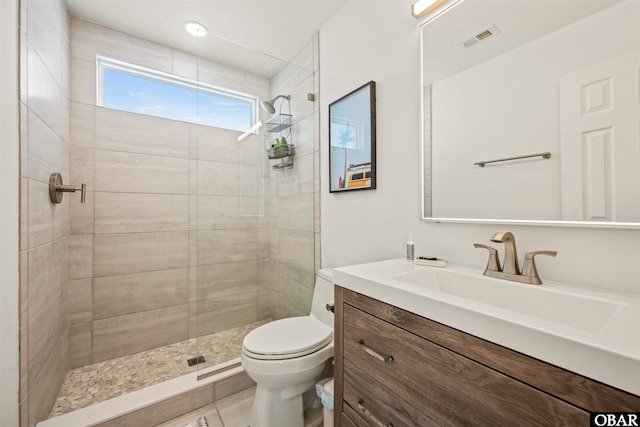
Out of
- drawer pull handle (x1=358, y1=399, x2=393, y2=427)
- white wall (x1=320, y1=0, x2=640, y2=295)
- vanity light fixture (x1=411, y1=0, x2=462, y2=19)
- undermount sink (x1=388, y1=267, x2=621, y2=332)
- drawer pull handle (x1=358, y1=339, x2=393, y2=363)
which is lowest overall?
drawer pull handle (x1=358, y1=399, x2=393, y2=427)

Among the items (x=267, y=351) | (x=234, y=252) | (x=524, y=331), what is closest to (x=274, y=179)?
(x=234, y=252)

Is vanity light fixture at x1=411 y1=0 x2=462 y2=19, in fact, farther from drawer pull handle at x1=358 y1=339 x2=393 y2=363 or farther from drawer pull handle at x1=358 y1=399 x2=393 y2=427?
drawer pull handle at x1=358 y1=399 x2=393 y2=427

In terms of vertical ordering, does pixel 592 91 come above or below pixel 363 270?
above

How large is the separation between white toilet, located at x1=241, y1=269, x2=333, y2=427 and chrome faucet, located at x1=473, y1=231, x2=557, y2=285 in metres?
0.89

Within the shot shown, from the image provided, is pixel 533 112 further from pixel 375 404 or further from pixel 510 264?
pixel 375 404

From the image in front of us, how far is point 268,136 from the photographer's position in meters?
2.17

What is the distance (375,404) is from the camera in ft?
2.88

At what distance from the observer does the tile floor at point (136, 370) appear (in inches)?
64.2

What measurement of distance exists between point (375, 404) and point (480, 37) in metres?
1.48

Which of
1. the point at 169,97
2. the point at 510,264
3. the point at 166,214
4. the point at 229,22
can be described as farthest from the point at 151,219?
the point at 510,264

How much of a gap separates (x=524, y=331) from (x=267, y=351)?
3.59 feet

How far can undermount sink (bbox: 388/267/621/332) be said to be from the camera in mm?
715

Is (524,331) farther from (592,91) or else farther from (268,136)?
(268,136)

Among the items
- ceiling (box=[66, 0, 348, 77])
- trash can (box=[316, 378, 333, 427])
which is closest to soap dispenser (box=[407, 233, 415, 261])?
trash can (box=[316, 378, 333, 427])
